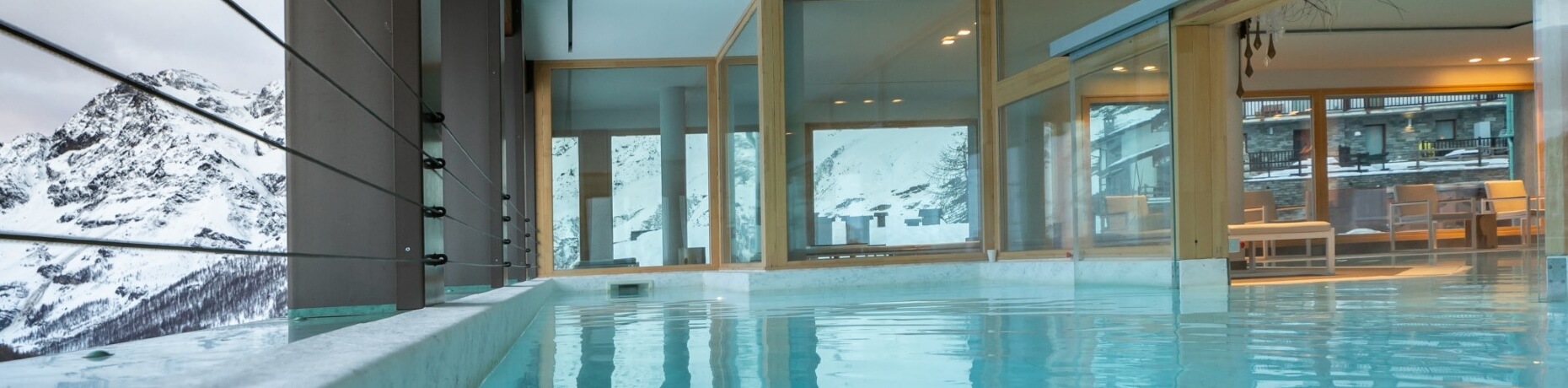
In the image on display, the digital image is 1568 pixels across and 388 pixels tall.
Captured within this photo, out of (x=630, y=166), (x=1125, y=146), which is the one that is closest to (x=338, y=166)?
(x=1125, y=146)

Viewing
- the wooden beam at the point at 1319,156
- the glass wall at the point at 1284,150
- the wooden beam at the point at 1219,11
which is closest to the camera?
the wooden beam at the point at 1219,11

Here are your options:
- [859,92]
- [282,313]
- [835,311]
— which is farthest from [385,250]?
[859,92]

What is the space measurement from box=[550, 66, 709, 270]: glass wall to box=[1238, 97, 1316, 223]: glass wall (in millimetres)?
7374

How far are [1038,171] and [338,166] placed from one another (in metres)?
6.15

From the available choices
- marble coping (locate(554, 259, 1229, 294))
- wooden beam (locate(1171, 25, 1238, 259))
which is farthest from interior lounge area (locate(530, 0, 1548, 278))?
marble coping (locate(554, 259, 1229, 294))

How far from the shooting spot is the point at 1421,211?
13.3 meters

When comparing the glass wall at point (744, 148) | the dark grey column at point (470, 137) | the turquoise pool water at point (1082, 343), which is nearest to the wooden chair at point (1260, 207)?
the glass wall at point (744, 148)

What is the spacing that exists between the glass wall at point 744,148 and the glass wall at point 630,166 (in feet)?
2.16

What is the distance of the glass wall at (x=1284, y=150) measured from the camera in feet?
47.2

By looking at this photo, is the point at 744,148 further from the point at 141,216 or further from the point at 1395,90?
the point at 1395,90

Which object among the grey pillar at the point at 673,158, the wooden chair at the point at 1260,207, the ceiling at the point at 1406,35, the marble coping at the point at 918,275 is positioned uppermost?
the ceiling at the point at 1406,35

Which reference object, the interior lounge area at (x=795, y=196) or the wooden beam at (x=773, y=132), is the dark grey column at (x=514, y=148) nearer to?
the interior lounge area at (x=795, y=196)

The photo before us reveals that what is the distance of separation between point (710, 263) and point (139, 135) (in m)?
7.84

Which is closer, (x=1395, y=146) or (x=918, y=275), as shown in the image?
(x=918, y=275)
